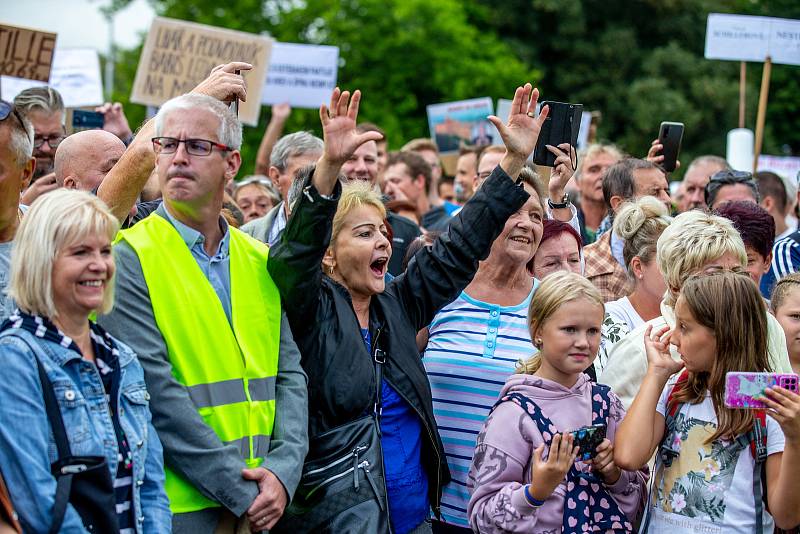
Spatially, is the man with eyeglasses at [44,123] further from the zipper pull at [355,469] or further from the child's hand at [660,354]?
the child's hand at [660,354]

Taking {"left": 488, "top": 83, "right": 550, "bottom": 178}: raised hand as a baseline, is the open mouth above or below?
below

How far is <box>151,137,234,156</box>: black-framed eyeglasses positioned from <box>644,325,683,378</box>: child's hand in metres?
1.75

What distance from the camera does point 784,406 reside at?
3.56 m

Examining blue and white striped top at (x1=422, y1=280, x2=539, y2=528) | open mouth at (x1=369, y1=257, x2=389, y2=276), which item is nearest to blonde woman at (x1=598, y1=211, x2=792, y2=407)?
blue and white striped top at (x1=422, y1=280, x2=539, y2=528)

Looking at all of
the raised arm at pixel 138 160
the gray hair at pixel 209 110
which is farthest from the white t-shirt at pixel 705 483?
the raised arm at pixel 138 160

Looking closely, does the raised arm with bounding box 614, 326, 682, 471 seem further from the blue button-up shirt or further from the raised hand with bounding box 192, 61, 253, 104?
the raised hand with bounding box 192, 61, 253, 104

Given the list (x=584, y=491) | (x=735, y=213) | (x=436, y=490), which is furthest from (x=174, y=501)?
(x=735, y=213)

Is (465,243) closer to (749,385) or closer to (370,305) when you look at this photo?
(370,305)

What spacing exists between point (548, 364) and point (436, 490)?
0.67 metres

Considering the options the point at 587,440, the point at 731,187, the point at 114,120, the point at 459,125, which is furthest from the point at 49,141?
the point at 459,125

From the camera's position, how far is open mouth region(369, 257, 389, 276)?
13.6 feet

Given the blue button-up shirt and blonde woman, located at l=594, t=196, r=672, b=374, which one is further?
blonde woman, located at l=594, t=196, r=672, b=374

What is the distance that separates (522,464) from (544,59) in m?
29.3

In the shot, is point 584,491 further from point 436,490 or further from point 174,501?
point 174,501
